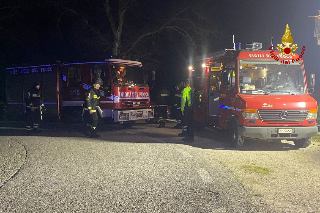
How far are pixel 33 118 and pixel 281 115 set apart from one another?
8.78m

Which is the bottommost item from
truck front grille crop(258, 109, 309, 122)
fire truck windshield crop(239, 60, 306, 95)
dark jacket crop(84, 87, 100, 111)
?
truck front grille crop(258, 109, 309, 122)

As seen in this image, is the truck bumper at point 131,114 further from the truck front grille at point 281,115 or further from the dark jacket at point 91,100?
the truck front grille at point 281,115

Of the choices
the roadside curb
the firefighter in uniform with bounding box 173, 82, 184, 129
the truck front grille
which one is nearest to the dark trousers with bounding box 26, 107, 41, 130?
the roadside curb

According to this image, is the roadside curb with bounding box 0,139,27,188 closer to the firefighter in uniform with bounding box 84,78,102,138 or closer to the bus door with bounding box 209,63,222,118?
the firefighter in uniform with bounding box 84,78,102,138

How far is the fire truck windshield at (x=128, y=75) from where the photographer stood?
1517 cm

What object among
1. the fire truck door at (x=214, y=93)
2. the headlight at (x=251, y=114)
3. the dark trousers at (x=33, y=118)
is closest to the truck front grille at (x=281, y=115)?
A: the headlight at (x=251, y=114)

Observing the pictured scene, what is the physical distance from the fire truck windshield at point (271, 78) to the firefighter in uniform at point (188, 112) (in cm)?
194

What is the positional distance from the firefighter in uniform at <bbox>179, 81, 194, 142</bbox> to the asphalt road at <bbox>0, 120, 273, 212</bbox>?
1.09m

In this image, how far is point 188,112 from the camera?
12.1 metres

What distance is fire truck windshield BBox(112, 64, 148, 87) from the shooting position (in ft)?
49.8

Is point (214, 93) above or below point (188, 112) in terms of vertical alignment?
above

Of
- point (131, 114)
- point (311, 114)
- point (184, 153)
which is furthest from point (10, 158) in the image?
point (311, 114)

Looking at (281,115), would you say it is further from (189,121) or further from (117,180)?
(117,180)

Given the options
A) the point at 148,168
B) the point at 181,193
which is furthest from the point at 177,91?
the point at 181,193
